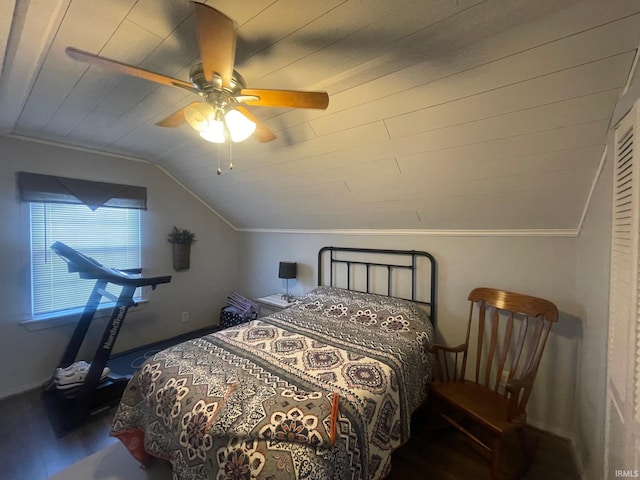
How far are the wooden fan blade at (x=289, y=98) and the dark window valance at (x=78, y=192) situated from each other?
2476 millimetres

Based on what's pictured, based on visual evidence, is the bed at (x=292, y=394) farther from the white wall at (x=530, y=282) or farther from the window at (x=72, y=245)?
the window at (x=72, y=245)

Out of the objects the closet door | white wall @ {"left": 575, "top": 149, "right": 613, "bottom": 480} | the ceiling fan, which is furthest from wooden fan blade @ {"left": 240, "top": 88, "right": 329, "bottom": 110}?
white wall @ {"left": 575, "top": 149, "right": 613, "bottom": 480}

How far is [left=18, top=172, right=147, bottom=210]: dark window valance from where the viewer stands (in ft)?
8.03

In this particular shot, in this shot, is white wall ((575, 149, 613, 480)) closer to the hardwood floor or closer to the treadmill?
the hardwood floor

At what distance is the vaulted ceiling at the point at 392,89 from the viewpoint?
106 cm

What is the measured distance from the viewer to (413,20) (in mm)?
1078

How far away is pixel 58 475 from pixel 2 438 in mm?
705

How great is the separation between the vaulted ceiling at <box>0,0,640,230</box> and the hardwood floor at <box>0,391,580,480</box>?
5.07 ft

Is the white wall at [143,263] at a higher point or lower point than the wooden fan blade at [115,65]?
lower

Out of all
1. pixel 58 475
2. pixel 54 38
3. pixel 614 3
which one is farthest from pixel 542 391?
pixel 54 38

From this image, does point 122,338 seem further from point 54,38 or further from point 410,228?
point 410,228

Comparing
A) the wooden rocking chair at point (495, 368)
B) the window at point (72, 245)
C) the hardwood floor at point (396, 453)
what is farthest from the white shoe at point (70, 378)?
the wooden rocking chair at point (495, 368)

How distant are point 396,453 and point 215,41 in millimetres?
2473

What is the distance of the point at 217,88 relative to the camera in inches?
46.6
